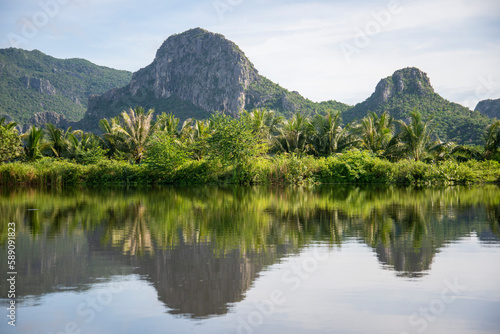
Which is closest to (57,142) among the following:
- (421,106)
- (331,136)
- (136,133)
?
(136,133)

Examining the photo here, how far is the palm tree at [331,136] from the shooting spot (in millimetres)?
40875

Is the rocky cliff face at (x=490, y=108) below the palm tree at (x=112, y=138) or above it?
above

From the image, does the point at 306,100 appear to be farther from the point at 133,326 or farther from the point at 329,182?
the point at 133,326

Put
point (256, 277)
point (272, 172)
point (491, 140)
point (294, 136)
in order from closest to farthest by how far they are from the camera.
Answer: point (256, 277) < point (272, 172) < point (294, 136) < point (491, 140)

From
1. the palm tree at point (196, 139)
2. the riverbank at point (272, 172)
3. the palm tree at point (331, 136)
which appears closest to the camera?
the riverbank at point (272, 172)

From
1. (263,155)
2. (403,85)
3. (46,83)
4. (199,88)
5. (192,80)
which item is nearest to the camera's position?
(263,155)

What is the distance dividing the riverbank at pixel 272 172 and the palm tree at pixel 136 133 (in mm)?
3578

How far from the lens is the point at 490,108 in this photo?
104688 mm

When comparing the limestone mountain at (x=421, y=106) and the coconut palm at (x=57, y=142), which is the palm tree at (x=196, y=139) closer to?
the coconut palm at (x=57, y=142)

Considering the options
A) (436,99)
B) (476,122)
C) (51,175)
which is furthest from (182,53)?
(51,175)

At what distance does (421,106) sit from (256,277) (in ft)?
287

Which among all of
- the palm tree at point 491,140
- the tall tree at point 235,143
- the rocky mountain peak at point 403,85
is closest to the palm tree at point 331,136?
the tall tree at point 235,143

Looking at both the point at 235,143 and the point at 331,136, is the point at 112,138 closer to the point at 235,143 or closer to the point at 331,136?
the point at 235,143

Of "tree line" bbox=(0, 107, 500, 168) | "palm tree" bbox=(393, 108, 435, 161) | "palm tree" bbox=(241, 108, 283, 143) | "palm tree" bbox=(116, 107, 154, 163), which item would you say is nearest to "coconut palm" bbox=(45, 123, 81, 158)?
"tree line" bbox=(0, 107, 500, 168)
